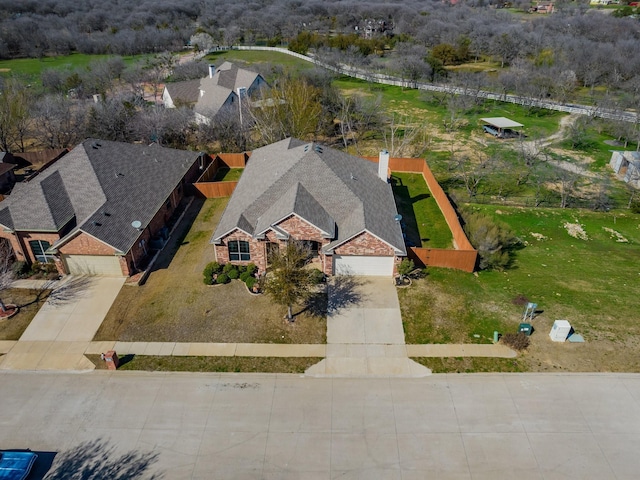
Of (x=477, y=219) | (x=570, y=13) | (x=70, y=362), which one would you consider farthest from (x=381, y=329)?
(x=570, y=13)

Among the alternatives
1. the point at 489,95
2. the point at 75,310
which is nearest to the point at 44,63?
the point at 489,95

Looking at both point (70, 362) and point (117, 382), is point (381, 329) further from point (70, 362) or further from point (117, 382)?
point (70, 362)

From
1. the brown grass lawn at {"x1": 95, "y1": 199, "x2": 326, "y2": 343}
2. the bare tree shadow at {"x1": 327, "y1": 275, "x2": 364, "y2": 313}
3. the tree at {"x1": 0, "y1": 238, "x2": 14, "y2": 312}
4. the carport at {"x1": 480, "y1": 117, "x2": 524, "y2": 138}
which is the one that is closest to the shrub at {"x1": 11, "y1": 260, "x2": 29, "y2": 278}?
the tree at {"x1": 0, "y1": 238, "x2": 14, "y2": 312}

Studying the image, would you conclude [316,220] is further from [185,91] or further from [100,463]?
[185,91]

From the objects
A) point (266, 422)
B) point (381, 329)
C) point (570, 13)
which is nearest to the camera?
point (266, 422)

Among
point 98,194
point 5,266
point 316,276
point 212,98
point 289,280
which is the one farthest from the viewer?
point 212,98

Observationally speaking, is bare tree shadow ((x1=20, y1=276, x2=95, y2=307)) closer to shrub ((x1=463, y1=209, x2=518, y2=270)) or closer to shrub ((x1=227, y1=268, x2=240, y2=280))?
shrub ((x1=227, y1=268, x2=240, y2=280))
